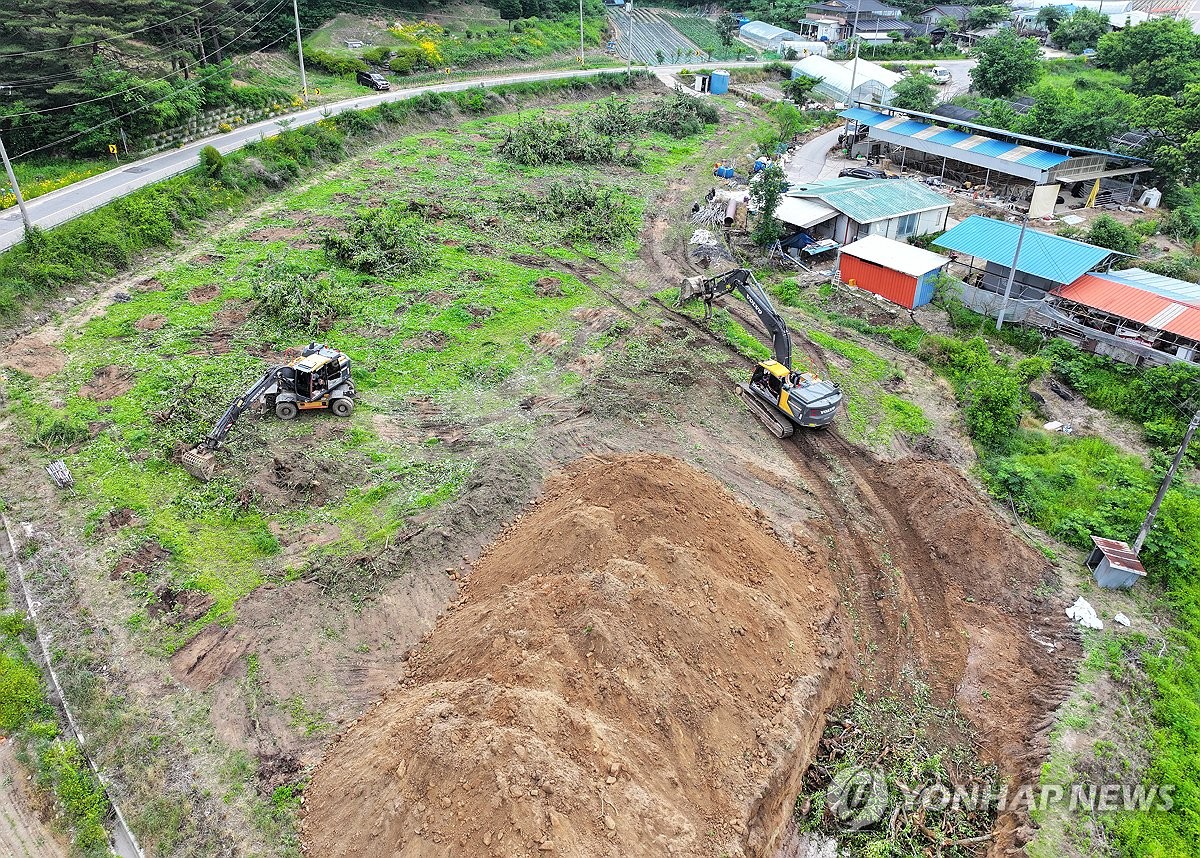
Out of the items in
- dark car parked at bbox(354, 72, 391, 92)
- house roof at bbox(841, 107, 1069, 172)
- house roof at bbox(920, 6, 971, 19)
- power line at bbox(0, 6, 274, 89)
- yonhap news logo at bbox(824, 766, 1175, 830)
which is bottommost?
yonhap news logo at bbox(824, 766, 1175, 830)

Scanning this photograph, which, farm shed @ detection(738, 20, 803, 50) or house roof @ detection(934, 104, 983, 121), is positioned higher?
farm shed @ detection(738, 20, 803, 50)

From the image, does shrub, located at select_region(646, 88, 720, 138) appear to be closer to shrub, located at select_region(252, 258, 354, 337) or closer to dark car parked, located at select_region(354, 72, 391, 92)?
dark car parked, located at select_region(354, 72, 391, 92)

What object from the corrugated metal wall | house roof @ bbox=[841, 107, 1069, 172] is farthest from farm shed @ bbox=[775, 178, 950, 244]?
house roof @ bbox=[841, 107, 1069, 172]

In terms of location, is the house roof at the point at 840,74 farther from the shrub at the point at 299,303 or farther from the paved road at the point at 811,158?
the shrub at the point at 299,303

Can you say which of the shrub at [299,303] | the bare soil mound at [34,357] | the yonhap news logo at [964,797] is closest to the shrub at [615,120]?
the shrub at [299,303]

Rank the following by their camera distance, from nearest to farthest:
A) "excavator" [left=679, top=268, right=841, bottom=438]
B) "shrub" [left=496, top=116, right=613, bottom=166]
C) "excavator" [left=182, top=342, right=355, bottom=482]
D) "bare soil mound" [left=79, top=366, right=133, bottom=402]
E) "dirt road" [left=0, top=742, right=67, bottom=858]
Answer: "dirt road" [left=0, top=742, right=67, bottom=858]
"excavator" [left=182, top=342, right=355, bottom=482]
"excavator" [left=679, top=268, right=841, bottom=438]
"bare soil mound" [left=79, top=366, right=133, bottom=402]
"shrub" [left=496, top=116, right=613, bottom=166]

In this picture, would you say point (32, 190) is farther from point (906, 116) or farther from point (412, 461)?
point (906, 116)

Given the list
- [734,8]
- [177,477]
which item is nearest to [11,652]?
[177,477]

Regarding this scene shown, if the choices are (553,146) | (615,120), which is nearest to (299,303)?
(553,146)
